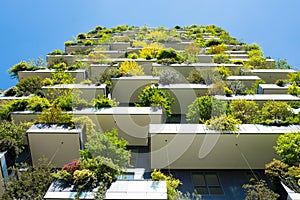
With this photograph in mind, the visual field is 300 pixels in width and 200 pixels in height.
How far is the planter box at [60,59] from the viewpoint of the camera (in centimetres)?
2003

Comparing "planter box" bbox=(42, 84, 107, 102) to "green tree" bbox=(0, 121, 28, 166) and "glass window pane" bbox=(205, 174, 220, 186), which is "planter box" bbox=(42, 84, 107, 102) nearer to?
"green tree" bbox=(0, 121, 28, 166)

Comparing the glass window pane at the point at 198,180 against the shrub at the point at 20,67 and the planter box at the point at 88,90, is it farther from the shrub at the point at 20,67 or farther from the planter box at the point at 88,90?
the shrub at the point at 20,67

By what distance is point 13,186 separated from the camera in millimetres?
7129

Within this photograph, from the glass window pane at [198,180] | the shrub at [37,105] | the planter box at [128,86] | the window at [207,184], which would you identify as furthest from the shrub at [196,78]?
the shrub at [37,105]

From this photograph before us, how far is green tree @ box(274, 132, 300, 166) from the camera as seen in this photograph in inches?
316

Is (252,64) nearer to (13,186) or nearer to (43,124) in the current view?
(43,124)

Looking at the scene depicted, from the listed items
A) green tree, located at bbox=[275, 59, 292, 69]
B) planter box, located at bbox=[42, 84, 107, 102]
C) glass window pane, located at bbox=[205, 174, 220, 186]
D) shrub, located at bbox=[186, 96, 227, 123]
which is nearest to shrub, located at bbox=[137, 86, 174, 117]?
shrub, located at bbox=[186, 96, 227, 123]

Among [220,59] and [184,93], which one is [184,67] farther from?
[220,59]

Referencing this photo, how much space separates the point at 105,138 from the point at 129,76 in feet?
23.1

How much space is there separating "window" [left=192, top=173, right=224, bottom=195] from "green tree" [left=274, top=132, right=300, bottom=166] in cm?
229

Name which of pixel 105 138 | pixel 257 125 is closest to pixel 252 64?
pixel 257 125

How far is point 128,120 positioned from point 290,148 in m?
5.92

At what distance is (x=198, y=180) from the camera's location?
30.4 feet

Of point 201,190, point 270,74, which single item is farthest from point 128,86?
point 270,74
